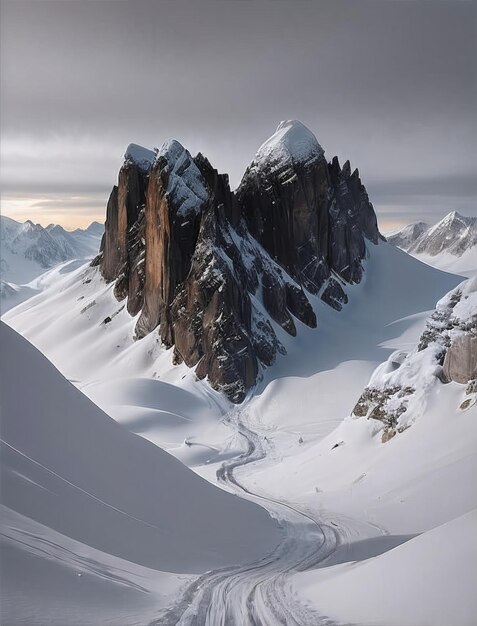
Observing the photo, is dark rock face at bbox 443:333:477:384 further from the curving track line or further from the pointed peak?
the pointed peak

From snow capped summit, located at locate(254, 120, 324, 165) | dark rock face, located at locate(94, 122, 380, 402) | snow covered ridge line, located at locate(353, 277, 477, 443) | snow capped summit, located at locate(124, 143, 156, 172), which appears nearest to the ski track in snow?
snow covered ridge line, located at locate(353, 277, 477, 443)

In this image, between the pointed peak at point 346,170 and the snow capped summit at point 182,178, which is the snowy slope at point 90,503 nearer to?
the snow capped summit at point 182,178

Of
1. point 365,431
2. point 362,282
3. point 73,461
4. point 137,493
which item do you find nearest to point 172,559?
point 137,493

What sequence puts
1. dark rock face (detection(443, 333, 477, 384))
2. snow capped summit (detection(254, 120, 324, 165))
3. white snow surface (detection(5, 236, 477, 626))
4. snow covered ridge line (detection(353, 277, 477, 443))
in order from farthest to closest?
1. snow capped summit (detection(254, 120, 324, 165))
2. snow covered ridge line (detection(353, 277, 477, 443))
3. dark rock face (detection(443, 333, 477, 384))
4. white snow surface (detection(5, 236, 477, 626))

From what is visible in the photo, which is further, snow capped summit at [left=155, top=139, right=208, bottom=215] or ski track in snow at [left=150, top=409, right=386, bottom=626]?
snow capped summit at [left=155, top=139, right=208, bottom=215]

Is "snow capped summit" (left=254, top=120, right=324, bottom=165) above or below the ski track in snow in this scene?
above

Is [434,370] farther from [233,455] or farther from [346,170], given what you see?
[346,170]

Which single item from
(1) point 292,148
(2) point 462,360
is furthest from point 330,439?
(1) point 292,148

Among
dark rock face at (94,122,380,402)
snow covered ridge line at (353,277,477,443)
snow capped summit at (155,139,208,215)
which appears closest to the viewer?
snow covered ridge line at (353,277,477,443)
